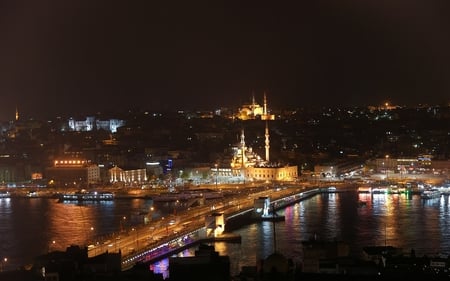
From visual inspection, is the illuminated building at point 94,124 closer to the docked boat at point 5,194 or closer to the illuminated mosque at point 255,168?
the illuminated mosque at point 255,168

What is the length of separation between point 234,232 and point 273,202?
3030 millimetres

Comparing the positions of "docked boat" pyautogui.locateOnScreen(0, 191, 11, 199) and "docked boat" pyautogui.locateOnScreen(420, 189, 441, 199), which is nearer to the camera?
"docked boat" pyautogui.locateOnScreen(420, 189, 441, 199)

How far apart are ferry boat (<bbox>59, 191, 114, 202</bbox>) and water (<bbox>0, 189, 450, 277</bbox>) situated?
0.45 metres

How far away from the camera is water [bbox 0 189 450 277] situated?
347 inches

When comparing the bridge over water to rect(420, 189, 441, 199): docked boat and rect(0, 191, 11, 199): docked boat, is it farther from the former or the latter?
rect(0, 191, 11, 199): docked boat

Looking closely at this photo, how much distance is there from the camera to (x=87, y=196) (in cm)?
1551

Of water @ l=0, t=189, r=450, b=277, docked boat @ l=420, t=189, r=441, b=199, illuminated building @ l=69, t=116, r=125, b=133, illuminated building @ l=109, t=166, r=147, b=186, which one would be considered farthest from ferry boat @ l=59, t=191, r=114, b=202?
illuminated building @ l=69, t=116, r=125, b=133

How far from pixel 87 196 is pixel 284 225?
5458 mm

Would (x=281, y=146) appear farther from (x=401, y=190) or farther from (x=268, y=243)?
(x=268, y=243)

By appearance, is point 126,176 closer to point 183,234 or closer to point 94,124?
point 183,234

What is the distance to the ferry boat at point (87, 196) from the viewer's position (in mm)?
15375

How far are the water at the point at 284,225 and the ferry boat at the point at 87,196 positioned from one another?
0.45m

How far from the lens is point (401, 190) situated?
15484mm

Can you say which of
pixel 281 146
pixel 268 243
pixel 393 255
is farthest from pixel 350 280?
pixel 281 146
